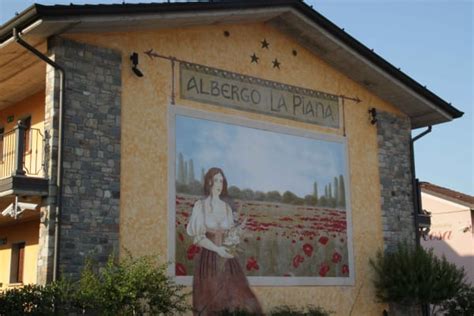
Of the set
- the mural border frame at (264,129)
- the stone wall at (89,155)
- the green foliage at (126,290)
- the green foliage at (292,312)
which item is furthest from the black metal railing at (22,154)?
the green foliage at (292,312)

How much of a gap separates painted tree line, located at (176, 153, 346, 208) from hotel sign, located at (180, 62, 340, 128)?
1.54 m

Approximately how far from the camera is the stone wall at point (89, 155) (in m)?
13.7

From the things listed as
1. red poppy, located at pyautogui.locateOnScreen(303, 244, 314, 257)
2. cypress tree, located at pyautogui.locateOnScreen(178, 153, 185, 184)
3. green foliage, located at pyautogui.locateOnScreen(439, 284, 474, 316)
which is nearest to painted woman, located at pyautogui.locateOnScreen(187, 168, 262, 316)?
cypress tree, located at pyautogui.locateOnScreen(178, 153, 185, 184)

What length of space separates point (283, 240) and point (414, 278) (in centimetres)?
363

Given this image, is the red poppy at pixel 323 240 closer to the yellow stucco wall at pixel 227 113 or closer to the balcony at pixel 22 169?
the yellow stucco wall at pixel 227 113

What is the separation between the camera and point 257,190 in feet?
55.8

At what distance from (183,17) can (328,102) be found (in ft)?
17.1

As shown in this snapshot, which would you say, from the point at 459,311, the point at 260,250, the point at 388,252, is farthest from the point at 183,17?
the point at 459,311

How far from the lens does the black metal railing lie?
13906 millimetres

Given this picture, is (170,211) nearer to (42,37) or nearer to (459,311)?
(42,37)

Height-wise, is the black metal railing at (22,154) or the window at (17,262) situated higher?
the black metal railing at (22,154)

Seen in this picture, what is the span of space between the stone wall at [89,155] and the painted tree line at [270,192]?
1661mm

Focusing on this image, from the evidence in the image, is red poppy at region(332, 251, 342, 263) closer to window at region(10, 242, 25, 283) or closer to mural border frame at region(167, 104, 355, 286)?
mural border frame at region(167, 104, 355, 286)

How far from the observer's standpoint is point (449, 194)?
28797mm
